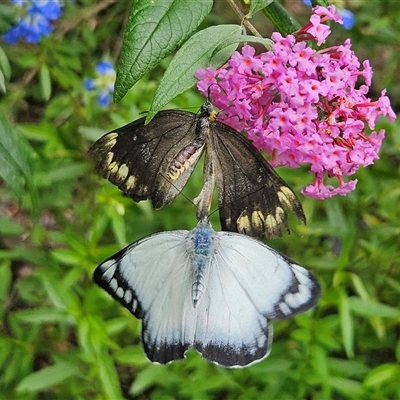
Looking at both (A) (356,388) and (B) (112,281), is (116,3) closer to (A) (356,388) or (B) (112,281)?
(B) (112,281)

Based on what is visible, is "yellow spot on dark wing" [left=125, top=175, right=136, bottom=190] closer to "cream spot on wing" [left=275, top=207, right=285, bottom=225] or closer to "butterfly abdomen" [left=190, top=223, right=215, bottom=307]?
"butterfly abdomen" [left=190, top=223, right=215, bottom=307]

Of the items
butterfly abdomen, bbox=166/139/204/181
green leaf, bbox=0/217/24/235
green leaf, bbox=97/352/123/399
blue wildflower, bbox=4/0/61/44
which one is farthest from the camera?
blue wildflower, bbox=4/0/61/44

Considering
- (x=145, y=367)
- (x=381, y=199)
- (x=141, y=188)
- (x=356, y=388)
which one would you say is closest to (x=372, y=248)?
(x=381, y=199)

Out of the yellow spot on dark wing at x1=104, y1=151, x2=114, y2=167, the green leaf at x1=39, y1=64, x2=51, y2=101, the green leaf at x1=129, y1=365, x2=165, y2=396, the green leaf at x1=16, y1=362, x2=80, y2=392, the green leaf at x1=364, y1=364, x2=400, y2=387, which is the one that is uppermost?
the yellow spot on dark wing at x1=104, y1=151, x2=114, y2=167

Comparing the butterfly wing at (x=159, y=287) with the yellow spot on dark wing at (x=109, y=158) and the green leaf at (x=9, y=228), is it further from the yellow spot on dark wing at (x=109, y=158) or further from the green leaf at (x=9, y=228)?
the green leaf at (x=9, y=228)

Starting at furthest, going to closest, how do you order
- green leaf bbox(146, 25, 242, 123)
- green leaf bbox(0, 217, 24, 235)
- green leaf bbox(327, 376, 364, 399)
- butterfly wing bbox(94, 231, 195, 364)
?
green leaf bbox(0, 217, 24, 235)
green leaf bbox(327, 376, 364, 399)
butterfly wing bbox(94, 231, 195, 364)
green leaf bbox(146, 25, 242, 123)

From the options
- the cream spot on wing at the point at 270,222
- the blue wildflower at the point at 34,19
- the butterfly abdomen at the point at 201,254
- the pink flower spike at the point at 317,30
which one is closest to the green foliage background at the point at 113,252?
the blue wildflower at the point at 34,19

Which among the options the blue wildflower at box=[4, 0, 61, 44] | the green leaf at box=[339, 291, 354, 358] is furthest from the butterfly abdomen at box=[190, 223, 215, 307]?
the blue wildflower at box=[4, 0, 61, 44]

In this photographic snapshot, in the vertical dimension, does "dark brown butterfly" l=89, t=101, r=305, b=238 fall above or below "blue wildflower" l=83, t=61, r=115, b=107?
above
